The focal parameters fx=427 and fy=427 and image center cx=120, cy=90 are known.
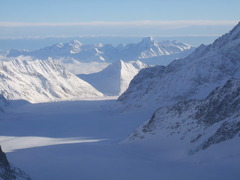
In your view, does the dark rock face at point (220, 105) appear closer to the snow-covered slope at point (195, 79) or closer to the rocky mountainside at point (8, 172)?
the rocky mountainside at point (8, 172)

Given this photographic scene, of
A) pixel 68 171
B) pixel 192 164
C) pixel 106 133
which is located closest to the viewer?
pixel 68 171

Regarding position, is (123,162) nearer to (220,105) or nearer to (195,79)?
(220,105)

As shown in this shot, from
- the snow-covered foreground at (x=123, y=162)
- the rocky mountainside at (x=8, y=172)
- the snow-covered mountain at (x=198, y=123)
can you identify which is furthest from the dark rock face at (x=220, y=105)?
the rocky mountainside at (x=8, y=172)

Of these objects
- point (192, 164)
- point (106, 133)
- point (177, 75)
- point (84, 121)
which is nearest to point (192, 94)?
point (177, 75)

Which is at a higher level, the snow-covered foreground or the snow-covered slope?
the snow-covered foreground

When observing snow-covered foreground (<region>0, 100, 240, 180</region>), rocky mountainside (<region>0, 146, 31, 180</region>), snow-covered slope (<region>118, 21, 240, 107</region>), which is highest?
rocky mountainside (<region>0, 146, 31, 180</region>)

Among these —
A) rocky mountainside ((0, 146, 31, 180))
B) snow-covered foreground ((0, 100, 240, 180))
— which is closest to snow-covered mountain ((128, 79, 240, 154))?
snow-covered foreground ((0, 100, 240, 180))

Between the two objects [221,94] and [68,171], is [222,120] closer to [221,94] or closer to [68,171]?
[221,94]

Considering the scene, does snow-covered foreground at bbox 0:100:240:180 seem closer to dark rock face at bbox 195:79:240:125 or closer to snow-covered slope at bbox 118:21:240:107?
dark rock face at bbox 195:79:240:125
